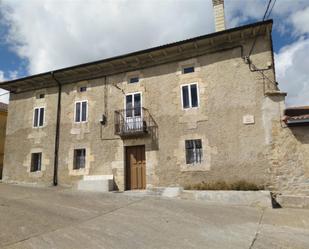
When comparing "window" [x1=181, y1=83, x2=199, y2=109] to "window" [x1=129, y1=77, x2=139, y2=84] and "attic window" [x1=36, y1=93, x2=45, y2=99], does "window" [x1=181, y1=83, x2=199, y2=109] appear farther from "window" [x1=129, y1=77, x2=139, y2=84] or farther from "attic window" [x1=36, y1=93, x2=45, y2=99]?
"attic window" [x1=36, y1=93, x2=45, y2=99]

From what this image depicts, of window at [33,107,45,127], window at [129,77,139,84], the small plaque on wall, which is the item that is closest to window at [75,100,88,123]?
window at [33,107,45,127]

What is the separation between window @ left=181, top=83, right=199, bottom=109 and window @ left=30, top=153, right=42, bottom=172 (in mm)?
8294

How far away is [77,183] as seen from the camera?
11.7m

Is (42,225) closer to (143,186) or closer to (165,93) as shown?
(143,186)

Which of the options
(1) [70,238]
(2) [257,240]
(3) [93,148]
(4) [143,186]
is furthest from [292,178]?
(3) [93,148]

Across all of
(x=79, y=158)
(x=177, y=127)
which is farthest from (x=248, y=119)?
(x=79, y=158)

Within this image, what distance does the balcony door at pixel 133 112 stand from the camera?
36.6 ft

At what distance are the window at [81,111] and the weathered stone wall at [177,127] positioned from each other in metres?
0.26

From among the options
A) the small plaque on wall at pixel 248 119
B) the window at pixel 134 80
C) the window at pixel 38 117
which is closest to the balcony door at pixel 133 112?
the window at pixel 134 80

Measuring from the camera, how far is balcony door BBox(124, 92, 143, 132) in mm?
11141

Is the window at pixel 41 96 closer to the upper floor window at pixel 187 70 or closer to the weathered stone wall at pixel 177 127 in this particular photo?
the weathered stone wall at pixel 177 127

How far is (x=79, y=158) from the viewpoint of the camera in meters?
12.4

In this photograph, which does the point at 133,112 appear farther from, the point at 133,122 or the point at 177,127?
the point at 177,127

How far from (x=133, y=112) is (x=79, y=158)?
3670 mm
